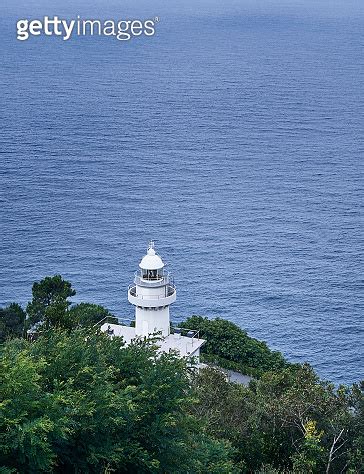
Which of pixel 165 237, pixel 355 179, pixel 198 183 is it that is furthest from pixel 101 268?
pixel 355 179

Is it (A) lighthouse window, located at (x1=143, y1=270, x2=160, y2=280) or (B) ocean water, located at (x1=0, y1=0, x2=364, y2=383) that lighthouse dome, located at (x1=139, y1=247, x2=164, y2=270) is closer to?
(A) lighthouse window, located at (x1=143, y1=270, x2=160, y2=280)

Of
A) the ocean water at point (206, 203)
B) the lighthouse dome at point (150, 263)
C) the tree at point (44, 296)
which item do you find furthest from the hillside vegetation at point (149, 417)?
the ocean water at point (206, 203)

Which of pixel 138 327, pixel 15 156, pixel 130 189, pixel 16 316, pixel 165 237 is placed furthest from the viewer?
pixel 15 156

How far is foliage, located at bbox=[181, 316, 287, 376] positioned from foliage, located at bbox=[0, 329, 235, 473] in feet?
85.5

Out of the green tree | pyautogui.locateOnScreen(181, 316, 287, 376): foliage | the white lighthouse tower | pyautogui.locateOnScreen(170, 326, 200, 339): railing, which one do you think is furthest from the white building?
the green tree

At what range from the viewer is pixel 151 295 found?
4588 centimetres

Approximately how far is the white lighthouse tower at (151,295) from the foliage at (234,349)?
741 cm

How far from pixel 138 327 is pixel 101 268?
33715 millimetres

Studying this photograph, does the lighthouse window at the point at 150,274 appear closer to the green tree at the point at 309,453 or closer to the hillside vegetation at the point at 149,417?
the hillside vegetation at the point at 149,417

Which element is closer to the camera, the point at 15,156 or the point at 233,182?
the point at 233,182

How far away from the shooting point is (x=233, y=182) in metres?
109

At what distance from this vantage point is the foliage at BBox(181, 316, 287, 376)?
54188mm

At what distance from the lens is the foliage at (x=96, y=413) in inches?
861

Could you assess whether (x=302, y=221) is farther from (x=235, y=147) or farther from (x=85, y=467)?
(x=85, y=467)
